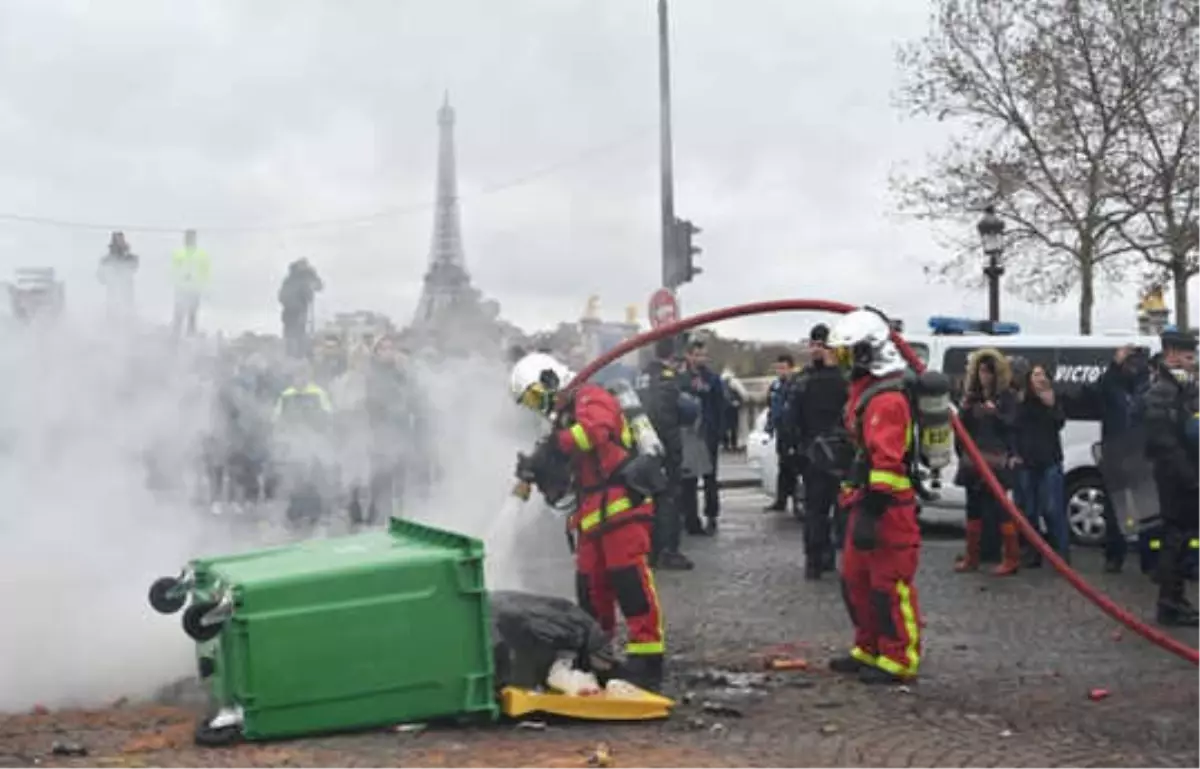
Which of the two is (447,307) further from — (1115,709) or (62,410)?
(1115,709)

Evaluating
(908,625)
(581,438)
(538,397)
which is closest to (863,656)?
(908,625)

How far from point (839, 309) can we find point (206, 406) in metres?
5.50

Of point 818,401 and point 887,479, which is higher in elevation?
point 818,401

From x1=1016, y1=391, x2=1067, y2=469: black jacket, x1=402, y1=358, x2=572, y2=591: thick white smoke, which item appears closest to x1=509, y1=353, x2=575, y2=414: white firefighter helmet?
x1=402, y1=358, x2=572, y2=591: thick white smoke

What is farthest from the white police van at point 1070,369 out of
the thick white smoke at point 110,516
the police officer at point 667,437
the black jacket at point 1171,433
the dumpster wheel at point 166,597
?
the dumpster wheel at point 166,597

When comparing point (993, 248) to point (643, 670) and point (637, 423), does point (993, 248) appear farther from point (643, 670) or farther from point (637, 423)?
point (643, 670)

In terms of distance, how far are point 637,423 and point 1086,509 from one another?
6331 millimetres

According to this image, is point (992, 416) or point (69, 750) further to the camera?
point (992, 416)

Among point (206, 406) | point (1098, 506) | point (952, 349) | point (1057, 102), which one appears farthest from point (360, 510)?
point (1057, 102)

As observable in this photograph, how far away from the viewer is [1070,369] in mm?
12414

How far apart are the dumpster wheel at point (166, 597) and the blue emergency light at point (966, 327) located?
840 cm

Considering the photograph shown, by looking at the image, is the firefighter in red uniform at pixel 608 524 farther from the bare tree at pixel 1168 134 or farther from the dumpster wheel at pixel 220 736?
the bare tree at pixel 1168 134

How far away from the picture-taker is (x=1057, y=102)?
21.5 m

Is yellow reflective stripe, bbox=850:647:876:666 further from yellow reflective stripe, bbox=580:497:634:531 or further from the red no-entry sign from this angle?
the red no-entry sign
